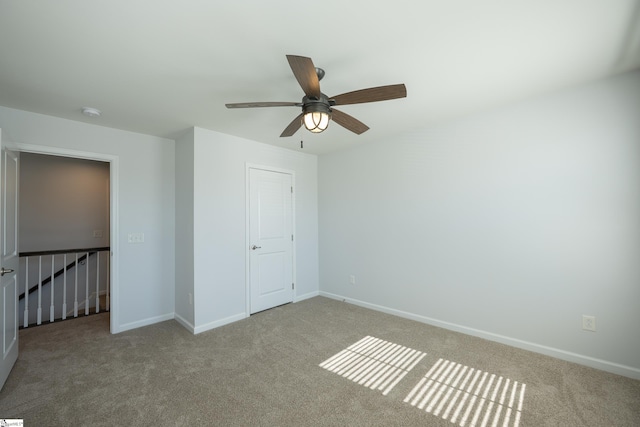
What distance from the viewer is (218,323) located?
335 centimetres

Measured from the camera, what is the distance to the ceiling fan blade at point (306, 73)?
1467 millimetres

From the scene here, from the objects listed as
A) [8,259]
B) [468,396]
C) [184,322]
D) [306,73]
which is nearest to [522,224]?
[468,396]

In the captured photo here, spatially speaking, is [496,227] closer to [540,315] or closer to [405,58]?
[540,315]

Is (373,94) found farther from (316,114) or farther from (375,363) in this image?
(375,363)

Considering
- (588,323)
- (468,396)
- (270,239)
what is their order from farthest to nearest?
(270,239) → (588,323) → (468,396)

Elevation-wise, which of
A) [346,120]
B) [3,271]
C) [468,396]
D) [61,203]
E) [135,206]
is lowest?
[468,396]

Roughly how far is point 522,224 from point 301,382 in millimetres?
2512

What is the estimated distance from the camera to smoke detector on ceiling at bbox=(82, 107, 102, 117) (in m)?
2.64

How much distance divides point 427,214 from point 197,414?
2.95 m

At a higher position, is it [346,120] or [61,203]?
[346,120]

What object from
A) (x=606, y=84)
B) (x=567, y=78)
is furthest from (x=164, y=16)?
(x=606, y=84)

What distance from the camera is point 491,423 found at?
5.79 ft

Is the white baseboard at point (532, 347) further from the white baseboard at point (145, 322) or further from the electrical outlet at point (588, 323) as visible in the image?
the white baseboard at point (145, 322)

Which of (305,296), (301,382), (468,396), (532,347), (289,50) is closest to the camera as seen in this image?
(289,50)
